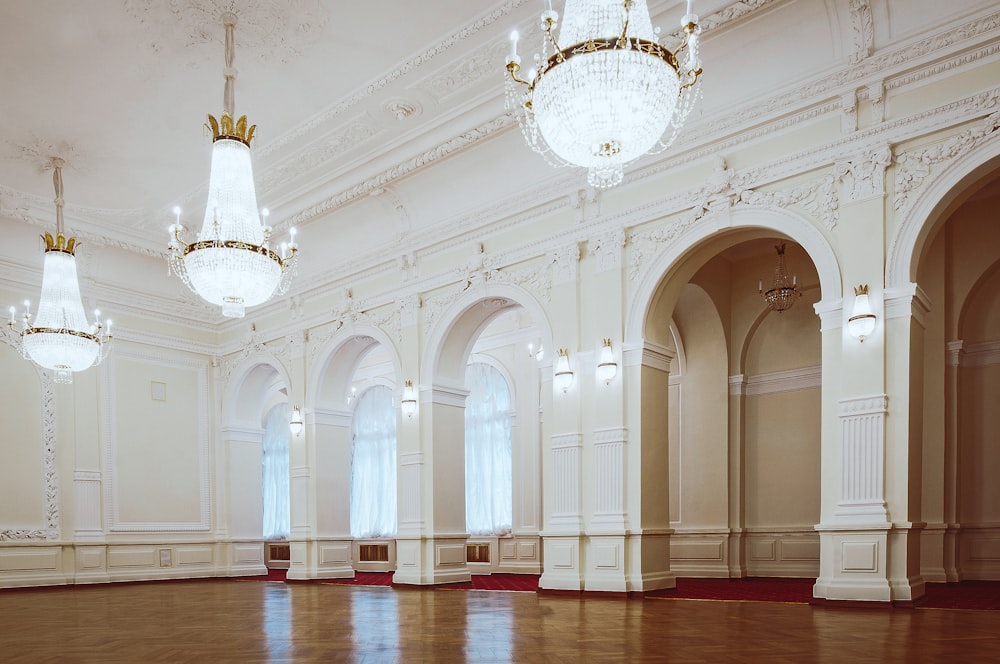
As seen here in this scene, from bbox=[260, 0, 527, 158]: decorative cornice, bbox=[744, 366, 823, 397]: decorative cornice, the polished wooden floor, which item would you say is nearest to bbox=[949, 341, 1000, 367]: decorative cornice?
bbox=[744, 366, 823, 397]: decorative cornice

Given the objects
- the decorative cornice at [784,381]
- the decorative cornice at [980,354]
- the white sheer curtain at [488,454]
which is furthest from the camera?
the white sheer curtain at [488,454]

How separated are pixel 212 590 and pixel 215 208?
6.20m

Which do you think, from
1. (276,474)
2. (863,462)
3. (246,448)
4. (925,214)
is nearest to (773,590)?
(863,462)

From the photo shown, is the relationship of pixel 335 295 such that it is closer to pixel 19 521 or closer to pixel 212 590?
pixel 212 590

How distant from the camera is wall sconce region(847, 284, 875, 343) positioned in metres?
6.64

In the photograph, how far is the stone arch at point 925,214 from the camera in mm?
6461

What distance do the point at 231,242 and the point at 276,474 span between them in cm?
1357

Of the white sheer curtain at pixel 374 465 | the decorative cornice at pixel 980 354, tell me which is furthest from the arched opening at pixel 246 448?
the decorative cornice at pixel 980 354

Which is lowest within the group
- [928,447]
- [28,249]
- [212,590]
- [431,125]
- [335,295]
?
[212,590]

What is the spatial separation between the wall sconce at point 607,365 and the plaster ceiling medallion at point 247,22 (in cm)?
432

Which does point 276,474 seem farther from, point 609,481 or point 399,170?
point 609,481

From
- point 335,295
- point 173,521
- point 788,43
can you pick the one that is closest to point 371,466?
point 173,521

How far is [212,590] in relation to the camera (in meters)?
10.6

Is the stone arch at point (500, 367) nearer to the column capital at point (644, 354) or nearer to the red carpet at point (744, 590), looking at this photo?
the red carpet at point (744, 590)
